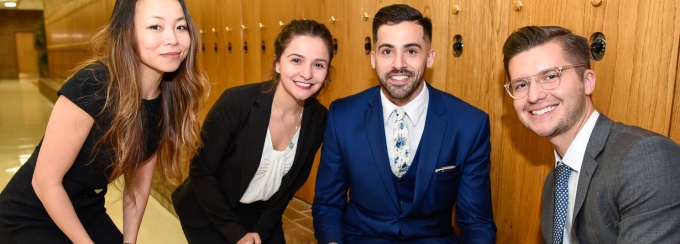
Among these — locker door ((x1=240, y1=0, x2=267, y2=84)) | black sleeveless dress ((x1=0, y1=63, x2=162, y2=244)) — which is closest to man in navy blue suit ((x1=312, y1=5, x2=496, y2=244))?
black sleeveless dress ((x1=0, y1=63, x2=162, y2=244))

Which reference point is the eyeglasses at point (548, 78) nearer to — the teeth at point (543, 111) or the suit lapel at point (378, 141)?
the teeth at point (543, 111)

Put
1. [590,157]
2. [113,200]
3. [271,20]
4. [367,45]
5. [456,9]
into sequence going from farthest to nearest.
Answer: [113,200] → [271,20] → [367,45] → [456,9] → [590,157]

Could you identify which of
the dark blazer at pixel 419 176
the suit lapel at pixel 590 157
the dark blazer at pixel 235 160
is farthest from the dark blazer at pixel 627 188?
the dark blazer at pixel 235 160

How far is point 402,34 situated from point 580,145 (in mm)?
800

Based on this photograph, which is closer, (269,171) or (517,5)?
(517,5)

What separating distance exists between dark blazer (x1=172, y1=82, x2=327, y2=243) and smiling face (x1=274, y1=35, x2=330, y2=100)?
0.16 m

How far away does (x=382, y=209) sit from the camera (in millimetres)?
2014

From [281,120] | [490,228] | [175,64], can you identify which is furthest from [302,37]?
[490,228]

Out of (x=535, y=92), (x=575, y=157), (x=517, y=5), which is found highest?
(x=517, y=5)

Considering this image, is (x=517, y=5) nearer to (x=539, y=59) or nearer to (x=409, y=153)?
(x=539, y=59)

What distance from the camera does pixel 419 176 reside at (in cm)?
Answer: 193

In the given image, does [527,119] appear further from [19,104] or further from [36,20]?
[36,20]

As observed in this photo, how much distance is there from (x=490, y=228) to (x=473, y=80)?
0.73 meters

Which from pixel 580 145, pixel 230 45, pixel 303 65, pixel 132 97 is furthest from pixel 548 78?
pixel 230 45
